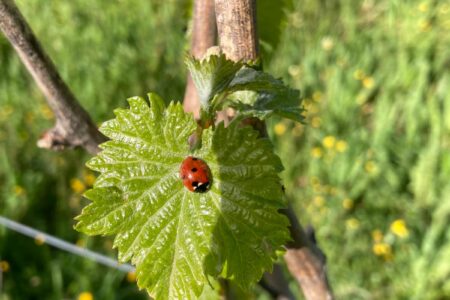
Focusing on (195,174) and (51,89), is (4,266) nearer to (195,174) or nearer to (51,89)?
(51,89)

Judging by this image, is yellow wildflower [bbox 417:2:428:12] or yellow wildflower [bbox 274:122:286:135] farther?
yellow wildflower [bbox 417:2:428:12]

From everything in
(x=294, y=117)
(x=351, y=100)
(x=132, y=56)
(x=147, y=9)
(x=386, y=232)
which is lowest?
(x=294, y=117)

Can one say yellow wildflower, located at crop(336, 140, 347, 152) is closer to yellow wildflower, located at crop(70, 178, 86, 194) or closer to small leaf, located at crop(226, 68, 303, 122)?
yellow wildflower, located at crop(70, 178, 86, 194)

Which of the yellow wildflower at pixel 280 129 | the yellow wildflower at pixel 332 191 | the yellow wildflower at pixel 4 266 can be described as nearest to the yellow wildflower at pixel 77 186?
the yellow wildflower at pixel 4 266

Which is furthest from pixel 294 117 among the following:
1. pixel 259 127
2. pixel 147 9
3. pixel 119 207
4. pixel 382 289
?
pixel 147 9

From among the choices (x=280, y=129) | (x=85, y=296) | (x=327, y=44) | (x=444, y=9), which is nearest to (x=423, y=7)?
(x=444, y=9)

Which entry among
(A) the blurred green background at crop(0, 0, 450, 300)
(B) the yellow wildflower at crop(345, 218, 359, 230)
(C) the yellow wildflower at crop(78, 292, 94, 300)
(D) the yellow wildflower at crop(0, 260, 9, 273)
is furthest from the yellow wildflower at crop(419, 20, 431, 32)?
(D) the yellow wildflower at crop(0, 260, 9, 273)

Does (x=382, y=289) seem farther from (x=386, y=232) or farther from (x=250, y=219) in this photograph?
(x=250, y=219)
